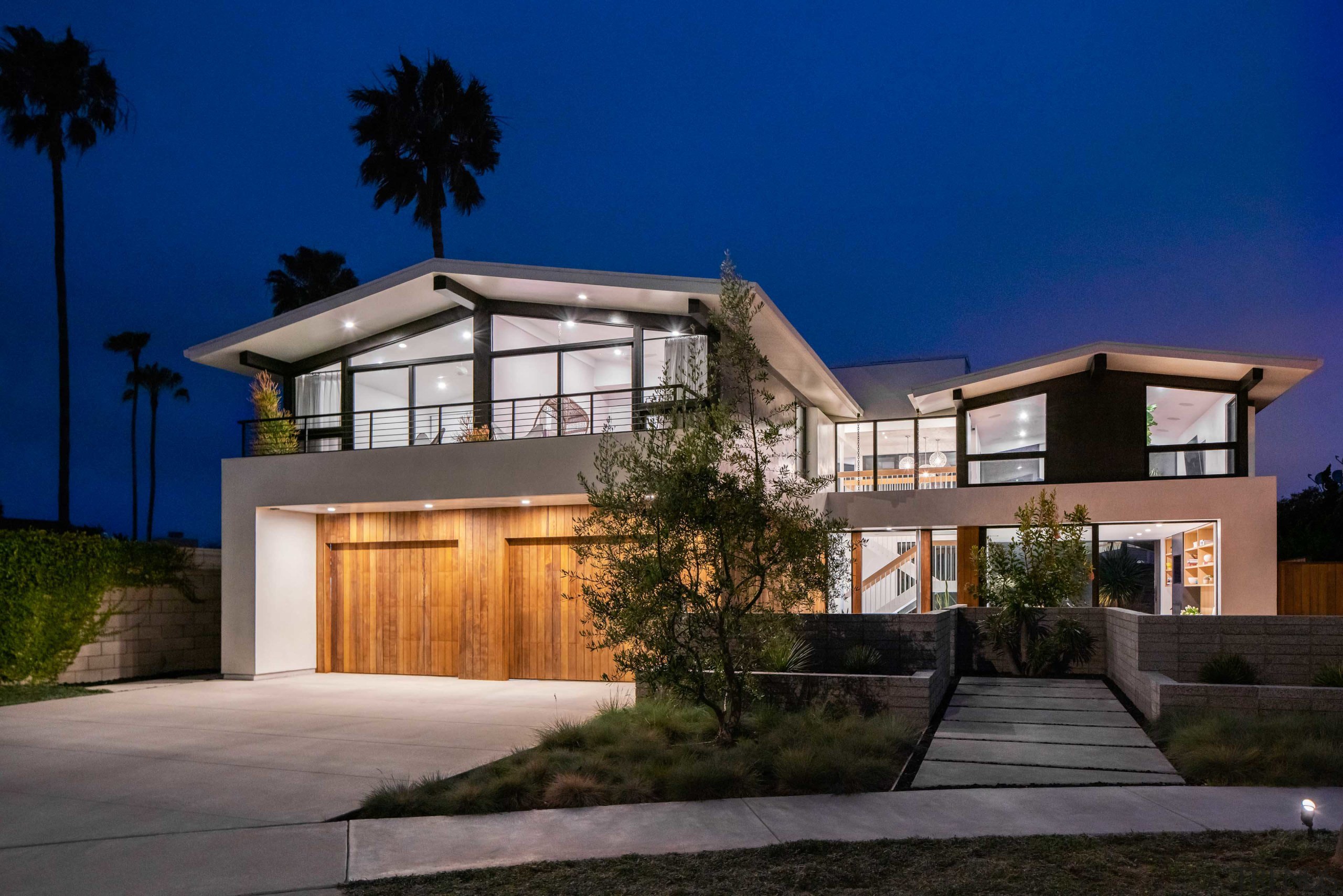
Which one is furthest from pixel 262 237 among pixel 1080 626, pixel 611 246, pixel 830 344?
pixel 1080 626

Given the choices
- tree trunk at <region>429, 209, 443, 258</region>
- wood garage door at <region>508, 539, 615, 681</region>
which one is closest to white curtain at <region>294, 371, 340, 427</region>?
wood garage door at <region>508, 539, 615, 681</region>

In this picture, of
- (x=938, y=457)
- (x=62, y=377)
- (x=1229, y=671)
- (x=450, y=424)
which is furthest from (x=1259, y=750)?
(x=62, y=377)

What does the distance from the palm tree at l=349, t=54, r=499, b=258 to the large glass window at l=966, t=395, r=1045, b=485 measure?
44.8 ft

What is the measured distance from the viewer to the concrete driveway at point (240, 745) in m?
6.57

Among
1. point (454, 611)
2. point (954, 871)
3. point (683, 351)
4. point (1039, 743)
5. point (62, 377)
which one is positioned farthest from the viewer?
point (62, 377)

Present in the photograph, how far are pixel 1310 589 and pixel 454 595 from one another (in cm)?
1498

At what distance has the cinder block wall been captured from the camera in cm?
1503

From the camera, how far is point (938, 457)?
24484 mm

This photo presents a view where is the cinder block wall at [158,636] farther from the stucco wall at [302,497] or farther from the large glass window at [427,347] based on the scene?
the large glass window at [427,347]

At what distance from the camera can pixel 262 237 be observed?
116 meters

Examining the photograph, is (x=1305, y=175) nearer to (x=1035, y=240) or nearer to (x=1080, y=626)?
(x=1035, y=240)

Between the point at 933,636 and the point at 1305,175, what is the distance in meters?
73.5

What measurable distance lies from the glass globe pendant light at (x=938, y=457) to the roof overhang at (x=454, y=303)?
8.34 meters

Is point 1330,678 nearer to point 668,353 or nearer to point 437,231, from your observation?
point 668,353
